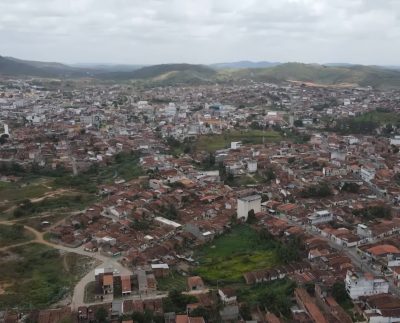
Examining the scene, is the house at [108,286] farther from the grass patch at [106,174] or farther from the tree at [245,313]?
the grass patch at [106,174]

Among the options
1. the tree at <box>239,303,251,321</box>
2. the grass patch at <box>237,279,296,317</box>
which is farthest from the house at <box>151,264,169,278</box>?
the tree at <box>239,303,251,321</box>

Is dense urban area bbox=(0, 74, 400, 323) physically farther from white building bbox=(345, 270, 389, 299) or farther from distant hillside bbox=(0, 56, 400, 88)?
distant hillside bbox=(0, 56, 400, 88)

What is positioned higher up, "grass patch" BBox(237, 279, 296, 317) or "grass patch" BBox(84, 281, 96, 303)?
"grass patch" BBox(237, 279, 296, 317)

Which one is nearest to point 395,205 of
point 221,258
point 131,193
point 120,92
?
point 221,258

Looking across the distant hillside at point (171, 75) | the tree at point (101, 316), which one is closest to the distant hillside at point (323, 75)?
the distant hillside at point (171, 75)

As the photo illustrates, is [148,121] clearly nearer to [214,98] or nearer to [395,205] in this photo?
[214,98]

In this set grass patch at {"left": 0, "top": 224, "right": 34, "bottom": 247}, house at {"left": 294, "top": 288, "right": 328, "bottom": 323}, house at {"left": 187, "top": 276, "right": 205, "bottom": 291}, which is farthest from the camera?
grass patch at {"left": 0, "top": 224, "right": 34, "bottom": 247}

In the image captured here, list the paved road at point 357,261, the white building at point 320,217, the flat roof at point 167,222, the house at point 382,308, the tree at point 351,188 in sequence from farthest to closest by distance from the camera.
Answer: the tree at point 351,188, the flat roof at point 167,222, the white building at point 320,217, the paved road at point 357,261, the house at point 382,308
